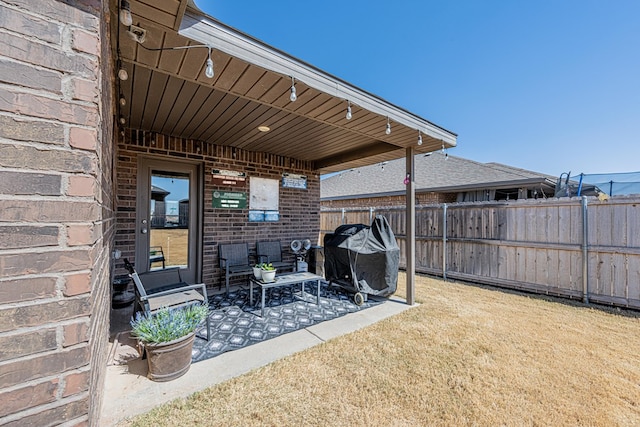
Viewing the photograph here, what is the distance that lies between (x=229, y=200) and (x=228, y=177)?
458 millimetres

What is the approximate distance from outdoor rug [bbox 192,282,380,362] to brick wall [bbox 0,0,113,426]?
6.45 feet

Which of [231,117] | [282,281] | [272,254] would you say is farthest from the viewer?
[272,254]

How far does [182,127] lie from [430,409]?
15.5 ft

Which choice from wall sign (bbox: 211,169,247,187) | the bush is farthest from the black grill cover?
the bush

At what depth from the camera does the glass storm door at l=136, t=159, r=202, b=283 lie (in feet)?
14.5

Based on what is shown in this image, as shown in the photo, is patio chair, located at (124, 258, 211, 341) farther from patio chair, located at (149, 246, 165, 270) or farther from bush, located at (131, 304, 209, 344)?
patio chair, located at (149, 246, 165, 270)

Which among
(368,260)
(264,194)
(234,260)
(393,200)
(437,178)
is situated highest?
(437,178)

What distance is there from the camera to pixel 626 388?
2281 mm

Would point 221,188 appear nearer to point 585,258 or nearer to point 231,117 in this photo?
point 231,117

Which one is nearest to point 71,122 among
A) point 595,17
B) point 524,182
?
point 595,17

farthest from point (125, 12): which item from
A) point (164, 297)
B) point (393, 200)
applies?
point (393, 200)

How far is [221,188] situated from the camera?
5.12 metres

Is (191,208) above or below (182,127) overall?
below

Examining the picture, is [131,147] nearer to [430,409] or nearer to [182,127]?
[182,127]
